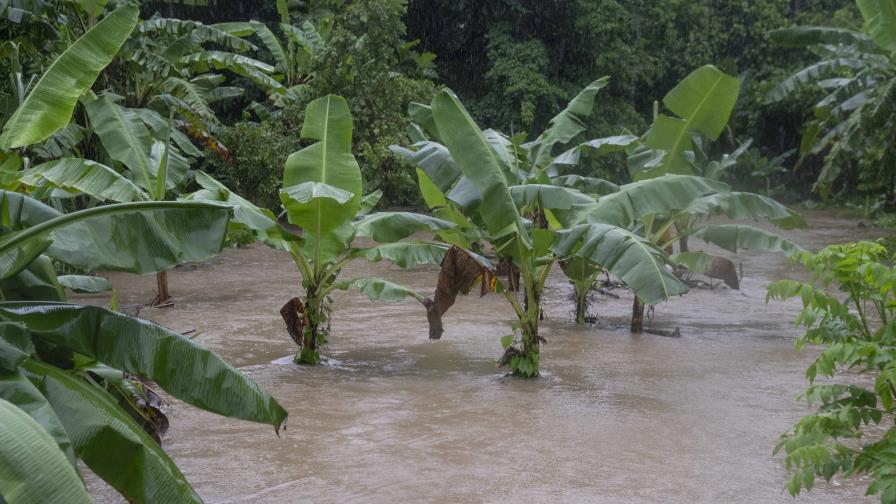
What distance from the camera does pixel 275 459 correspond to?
6477 mm

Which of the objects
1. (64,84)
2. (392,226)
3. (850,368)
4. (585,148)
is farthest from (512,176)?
(850,368)

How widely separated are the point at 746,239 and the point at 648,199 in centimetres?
199

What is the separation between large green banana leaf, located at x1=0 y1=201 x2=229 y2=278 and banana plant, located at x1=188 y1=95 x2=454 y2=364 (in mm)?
3281

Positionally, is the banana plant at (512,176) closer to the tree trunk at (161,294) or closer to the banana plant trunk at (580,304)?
the banana plant trunk at (580,304)

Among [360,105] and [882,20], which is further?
[360,105]

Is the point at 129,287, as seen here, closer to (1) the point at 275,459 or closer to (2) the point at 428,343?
(2) the point at 428,343

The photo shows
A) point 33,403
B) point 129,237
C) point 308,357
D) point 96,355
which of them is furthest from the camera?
point 308,357

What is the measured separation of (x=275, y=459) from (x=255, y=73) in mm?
12543

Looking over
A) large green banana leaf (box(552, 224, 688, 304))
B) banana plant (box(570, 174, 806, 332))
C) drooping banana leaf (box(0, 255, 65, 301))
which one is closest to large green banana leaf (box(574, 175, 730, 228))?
banana plant (box(570, 174, 806, 332))

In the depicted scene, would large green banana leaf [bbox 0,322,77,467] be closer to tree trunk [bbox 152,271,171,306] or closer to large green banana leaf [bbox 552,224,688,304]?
large green banana leaf [bbox 552,224,688,304]

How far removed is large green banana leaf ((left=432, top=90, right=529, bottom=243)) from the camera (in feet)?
26.6

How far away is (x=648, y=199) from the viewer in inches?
344

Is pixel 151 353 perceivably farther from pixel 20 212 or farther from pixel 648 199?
pixel 648 199

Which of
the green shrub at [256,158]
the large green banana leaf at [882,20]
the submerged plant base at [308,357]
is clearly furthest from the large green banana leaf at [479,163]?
the green shrub at [256,158]
